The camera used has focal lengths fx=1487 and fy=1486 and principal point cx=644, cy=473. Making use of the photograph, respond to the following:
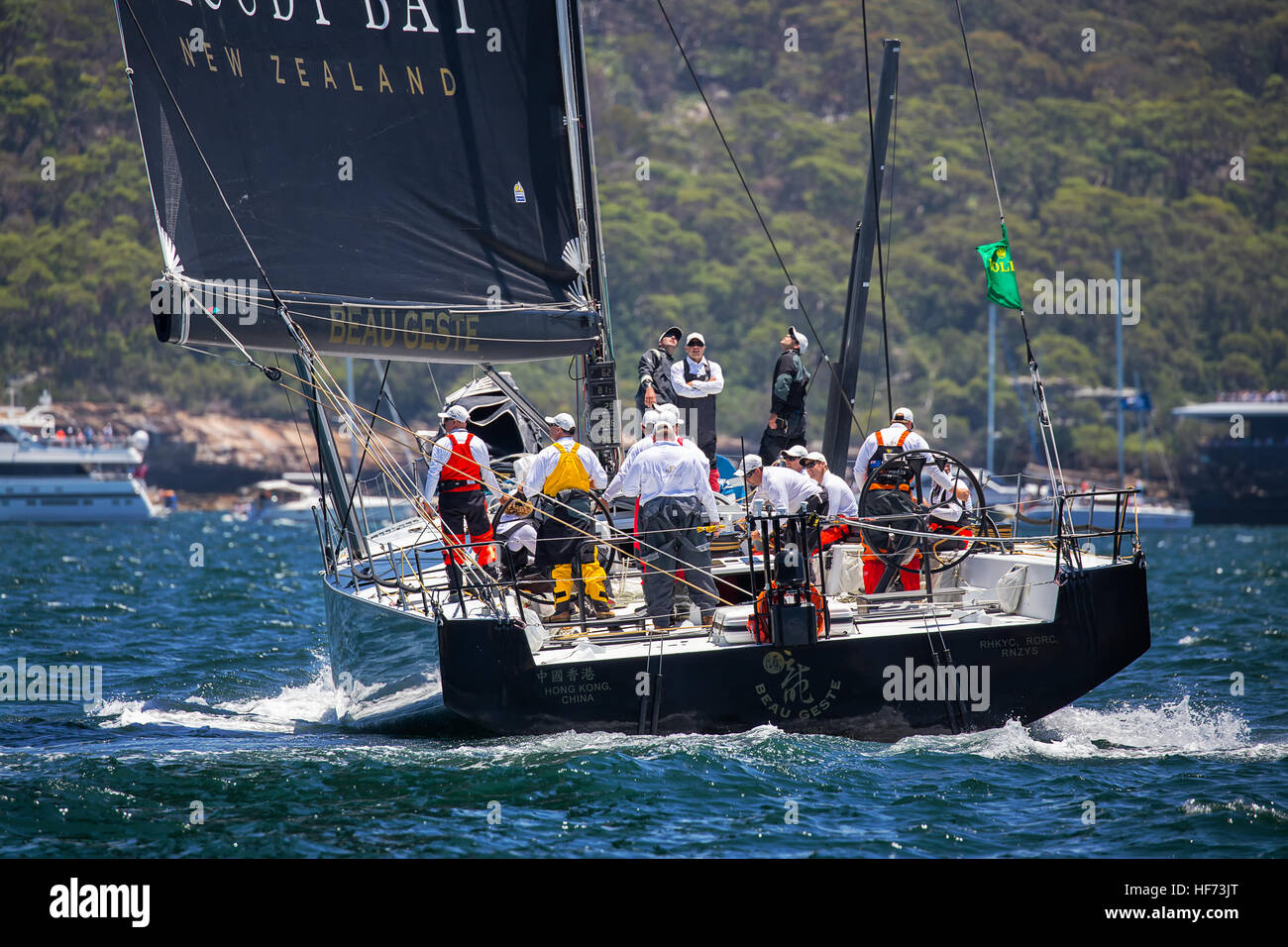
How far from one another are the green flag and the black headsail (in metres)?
3.12

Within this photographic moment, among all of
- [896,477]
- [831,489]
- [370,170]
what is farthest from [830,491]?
[370,170]

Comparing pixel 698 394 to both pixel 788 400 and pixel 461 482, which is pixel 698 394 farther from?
pixel 461 482

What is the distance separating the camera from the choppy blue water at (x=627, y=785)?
729 cm

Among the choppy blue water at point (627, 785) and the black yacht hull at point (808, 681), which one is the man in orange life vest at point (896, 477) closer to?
the black yacht hull at point (808, 681)

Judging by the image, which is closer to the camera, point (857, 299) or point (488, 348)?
point (488, 348)

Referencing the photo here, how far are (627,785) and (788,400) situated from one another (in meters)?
5.04

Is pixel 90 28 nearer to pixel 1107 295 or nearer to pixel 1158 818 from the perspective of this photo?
pixel 1107 295

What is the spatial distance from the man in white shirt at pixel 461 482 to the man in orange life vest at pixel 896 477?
266 cm

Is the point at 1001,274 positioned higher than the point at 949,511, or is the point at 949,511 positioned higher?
the point at 1001,274

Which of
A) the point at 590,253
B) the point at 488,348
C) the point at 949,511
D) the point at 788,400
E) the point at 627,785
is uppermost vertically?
the point at 590,253

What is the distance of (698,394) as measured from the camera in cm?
1224

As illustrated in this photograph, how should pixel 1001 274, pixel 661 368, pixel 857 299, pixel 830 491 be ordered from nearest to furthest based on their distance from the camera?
pixel 830 491 → pixel 1001 274 → pixel 661 368 → pixel 857 299

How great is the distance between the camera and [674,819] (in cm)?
766
